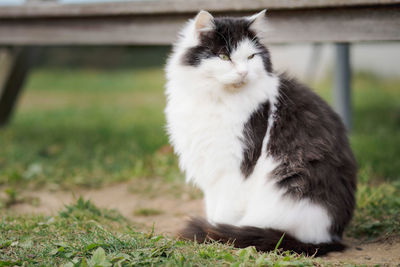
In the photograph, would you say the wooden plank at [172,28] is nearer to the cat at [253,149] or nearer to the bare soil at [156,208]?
the cat at [253,149]

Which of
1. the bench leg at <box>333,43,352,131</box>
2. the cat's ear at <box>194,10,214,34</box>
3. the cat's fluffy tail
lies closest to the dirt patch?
the cat's fluffy tail

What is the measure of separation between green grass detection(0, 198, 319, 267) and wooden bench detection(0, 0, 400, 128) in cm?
172

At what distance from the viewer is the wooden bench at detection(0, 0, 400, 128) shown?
110 inches

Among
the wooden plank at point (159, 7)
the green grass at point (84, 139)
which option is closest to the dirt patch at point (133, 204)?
the green grass at point (84, 139)

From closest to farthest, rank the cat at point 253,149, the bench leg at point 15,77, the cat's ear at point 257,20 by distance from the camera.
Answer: the cat at point 253,149 → the cat's ear at point 257,20 → the bench leg at point 15,77

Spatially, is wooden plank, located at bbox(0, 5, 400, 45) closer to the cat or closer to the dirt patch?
the cat

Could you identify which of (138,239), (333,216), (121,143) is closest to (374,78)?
(121,143)

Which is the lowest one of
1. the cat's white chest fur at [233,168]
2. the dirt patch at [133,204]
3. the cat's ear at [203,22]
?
the dirt patch at [133,204]

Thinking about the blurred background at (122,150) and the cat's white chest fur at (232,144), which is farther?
the blurred background at (122,150)

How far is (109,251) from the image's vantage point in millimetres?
1857

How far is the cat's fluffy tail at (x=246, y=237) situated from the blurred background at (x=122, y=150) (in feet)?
1.69

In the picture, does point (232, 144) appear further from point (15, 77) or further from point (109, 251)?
point (15, 77)

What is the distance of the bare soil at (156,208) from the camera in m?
2.21

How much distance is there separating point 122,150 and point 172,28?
149cm
